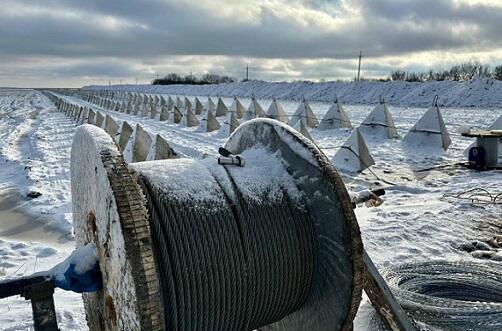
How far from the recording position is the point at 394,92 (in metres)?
36.7

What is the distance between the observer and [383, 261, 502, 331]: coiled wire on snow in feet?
11.6

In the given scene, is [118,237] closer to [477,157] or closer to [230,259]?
[230,259]

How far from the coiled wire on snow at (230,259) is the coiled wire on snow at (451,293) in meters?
1.55

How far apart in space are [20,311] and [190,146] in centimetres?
965

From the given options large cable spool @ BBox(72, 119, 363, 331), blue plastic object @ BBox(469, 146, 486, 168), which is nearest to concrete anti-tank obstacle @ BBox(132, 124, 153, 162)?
large cable spool @ BBox(72, 119, 363, 331)

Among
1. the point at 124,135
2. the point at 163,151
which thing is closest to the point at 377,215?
the point at 163,151

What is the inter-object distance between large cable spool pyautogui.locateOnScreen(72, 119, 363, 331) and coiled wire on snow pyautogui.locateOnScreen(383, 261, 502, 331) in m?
1.43

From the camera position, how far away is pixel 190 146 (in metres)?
13.3

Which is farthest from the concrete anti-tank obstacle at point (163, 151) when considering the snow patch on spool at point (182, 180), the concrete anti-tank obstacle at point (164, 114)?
the concrete anti-tank obstacle at point (164, 114)

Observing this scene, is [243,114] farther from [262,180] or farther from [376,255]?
[262,180]

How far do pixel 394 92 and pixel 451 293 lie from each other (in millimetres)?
34924

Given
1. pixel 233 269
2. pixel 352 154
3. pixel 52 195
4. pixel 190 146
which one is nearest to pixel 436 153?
pixel 352 154

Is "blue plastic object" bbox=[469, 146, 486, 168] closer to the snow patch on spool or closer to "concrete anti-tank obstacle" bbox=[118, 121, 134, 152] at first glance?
→ "concrete anti-tank obstacle" bbox=[118, 121, 134, 152]

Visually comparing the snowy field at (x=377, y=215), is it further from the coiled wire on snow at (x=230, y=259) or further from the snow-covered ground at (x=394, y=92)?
the snow-covered ground at (x=394, y=92)
